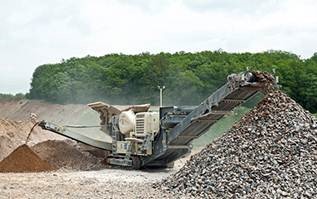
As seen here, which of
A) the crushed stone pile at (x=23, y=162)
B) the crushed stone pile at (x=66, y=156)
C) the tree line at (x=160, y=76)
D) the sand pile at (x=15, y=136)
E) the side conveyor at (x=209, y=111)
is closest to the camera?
the side conveyor at (x=209, y=111)

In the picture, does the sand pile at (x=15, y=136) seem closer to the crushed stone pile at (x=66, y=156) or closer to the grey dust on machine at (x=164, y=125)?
the crushed stone pile at (x=66, y=156)

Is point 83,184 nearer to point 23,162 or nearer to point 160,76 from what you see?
point 23,162

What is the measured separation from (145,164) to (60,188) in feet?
16.5

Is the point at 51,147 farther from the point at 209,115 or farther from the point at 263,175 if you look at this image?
the point at 263,175

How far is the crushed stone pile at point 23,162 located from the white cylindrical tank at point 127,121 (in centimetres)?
228

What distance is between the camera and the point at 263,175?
524 inches

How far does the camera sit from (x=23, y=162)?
63.6 feet

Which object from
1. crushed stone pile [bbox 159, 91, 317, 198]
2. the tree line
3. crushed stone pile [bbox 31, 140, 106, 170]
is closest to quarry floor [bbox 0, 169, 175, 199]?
crushed stone pile [bbox 159, 91, 317, 198]

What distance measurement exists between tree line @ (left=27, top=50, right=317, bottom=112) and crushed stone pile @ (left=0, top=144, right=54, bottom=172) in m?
23.2

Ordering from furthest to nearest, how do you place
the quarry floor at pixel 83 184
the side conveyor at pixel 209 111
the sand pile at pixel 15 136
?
the sand pile at pixel 15 136
the side conveyor at pixel 209 111
the quarry floor at pixel 83 184

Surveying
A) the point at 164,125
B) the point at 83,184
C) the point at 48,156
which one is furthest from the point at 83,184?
the point at 48,156

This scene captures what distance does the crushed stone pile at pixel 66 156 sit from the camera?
2042 cm

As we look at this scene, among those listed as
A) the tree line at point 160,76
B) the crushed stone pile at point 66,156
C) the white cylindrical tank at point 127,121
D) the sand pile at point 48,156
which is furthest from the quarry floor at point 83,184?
the tree line at point 160,76

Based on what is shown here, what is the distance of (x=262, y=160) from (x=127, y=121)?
21.4 feet
